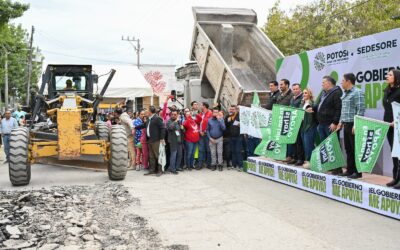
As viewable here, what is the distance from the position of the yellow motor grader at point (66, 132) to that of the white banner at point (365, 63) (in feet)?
14.7

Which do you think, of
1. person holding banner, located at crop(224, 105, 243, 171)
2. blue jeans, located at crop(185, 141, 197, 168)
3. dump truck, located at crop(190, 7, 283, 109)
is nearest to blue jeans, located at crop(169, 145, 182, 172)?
blue jeans, located at crop(185, 141, 197, 168)

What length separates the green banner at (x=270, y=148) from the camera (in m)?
8.85

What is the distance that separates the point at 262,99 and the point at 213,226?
19.1 ft

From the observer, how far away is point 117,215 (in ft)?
20.7

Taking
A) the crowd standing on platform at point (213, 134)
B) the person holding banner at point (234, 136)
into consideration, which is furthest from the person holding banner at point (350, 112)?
the person holding banner at point (234, 136)

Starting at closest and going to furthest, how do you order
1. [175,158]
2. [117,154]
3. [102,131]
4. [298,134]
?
[298,134]
[117,154]
[175,158]
[102,131]

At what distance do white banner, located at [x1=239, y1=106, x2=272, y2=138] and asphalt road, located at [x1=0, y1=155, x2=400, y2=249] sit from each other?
118 centimetres

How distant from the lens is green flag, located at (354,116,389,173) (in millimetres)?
6129

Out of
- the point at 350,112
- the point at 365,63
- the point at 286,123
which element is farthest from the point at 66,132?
the point at 365,63

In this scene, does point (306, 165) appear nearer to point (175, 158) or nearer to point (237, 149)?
point (237, 149)

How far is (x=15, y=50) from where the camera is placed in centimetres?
3278

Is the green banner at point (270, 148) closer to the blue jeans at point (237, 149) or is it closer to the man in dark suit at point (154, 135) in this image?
the blue jeans at point (237, 149)

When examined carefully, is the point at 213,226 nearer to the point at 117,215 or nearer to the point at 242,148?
the point at 117,215

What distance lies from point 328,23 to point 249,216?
63.4 feet
